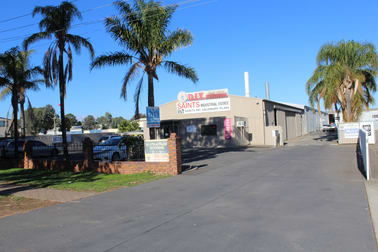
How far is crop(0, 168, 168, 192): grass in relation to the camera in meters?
11.4

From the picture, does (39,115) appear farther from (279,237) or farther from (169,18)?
(279,237)

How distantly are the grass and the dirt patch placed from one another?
1730 millimetres

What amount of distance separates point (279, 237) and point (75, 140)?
41383 mm

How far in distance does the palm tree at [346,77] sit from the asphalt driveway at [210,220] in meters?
16.8

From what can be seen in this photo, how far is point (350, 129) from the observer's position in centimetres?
2631

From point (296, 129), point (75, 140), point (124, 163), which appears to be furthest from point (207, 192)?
point (296, 129)

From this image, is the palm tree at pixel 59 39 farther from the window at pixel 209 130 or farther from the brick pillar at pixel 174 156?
the window at pixel 209 130

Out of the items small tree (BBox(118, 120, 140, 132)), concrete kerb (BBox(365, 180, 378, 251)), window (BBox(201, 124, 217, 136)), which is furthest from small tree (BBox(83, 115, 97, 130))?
concrete kerb (BBox(365, 180, 378, 251))

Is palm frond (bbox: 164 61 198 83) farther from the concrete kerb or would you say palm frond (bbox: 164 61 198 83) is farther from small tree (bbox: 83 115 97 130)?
small tree (bbox: 83 115 97 130)

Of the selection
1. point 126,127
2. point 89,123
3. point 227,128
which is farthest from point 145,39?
point 89,123

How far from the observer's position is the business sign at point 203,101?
34219mm

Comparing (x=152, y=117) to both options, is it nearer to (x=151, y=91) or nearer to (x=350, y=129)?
(x=151, y=91)

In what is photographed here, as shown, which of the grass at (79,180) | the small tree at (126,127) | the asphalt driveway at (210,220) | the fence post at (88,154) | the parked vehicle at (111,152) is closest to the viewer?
the asphalt driveway at (210,220)

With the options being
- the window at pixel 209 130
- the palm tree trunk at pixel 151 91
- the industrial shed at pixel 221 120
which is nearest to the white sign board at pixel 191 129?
the industrial shed at pixel 221 120
